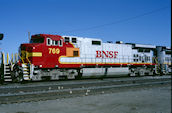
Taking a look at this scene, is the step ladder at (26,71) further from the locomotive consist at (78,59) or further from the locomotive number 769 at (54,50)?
the locomotive number 769 at (54,50)

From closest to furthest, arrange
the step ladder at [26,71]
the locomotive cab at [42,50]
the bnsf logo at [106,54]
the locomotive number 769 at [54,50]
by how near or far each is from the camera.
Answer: the step ladder at [26,71] → the locomotive cab at [42,50] → the locomotive number 769 at [54,50] → the bnsf logo at [106,54]

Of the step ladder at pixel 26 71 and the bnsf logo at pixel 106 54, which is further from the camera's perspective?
the bnsf logo at pixel 106 54

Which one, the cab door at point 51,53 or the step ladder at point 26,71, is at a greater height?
the cab door at point 51,53

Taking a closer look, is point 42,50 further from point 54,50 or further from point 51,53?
point 54,50

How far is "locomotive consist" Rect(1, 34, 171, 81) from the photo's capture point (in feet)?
51.3

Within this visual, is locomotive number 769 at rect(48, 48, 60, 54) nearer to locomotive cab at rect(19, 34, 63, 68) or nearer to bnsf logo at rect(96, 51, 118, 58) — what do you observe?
locomotive cab at rect(19, 34, 63, 68)

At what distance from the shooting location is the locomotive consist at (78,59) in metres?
15.6

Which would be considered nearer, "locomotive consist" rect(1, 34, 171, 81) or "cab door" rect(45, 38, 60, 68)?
"locomotive consist" rect(1, 34, 171, 81)

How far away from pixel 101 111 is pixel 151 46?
20226 millimetres

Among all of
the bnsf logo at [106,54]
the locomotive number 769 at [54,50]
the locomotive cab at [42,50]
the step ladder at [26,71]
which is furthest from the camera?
the bnsf logo at [106,54]

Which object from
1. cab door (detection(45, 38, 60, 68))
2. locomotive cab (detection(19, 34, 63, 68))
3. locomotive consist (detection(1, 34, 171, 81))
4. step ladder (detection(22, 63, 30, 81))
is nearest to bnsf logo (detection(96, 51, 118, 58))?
locomotive consist (detection(1, 34, 171, 81))

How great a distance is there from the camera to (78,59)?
59.5 ft

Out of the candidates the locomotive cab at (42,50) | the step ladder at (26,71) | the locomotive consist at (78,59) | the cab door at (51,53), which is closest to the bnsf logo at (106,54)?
the locomotive consist at (78,59)

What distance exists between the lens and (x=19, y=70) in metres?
15.2
